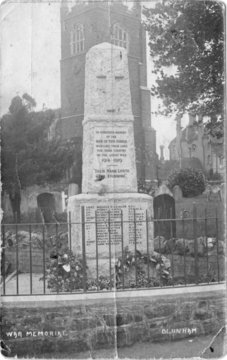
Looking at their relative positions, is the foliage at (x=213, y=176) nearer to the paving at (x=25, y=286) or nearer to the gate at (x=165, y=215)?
the gate at (x=165, y=215)

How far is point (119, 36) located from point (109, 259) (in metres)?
2.52

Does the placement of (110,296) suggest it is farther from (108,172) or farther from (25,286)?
(108,172)

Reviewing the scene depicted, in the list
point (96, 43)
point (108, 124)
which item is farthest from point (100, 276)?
point (96, 43)

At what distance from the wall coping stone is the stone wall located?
0.03 ft

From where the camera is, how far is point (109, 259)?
18.4ft

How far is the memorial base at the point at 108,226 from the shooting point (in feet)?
18.9

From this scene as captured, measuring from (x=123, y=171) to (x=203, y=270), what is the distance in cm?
148

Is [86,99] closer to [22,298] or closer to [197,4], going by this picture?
[197,4]

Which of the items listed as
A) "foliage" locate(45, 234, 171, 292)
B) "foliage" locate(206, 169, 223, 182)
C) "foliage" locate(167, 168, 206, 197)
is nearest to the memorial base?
"foliage" locate(45, 234, 171, 292)

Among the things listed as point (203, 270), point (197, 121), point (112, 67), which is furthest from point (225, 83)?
point (203, 270)

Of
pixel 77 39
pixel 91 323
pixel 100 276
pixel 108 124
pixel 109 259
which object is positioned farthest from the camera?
pixel 108 124

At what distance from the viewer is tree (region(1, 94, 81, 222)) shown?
570 cm

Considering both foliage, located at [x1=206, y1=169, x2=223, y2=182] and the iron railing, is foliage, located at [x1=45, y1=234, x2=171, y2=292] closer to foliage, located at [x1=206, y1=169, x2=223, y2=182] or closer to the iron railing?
the iron railing

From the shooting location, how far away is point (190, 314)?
543cm
